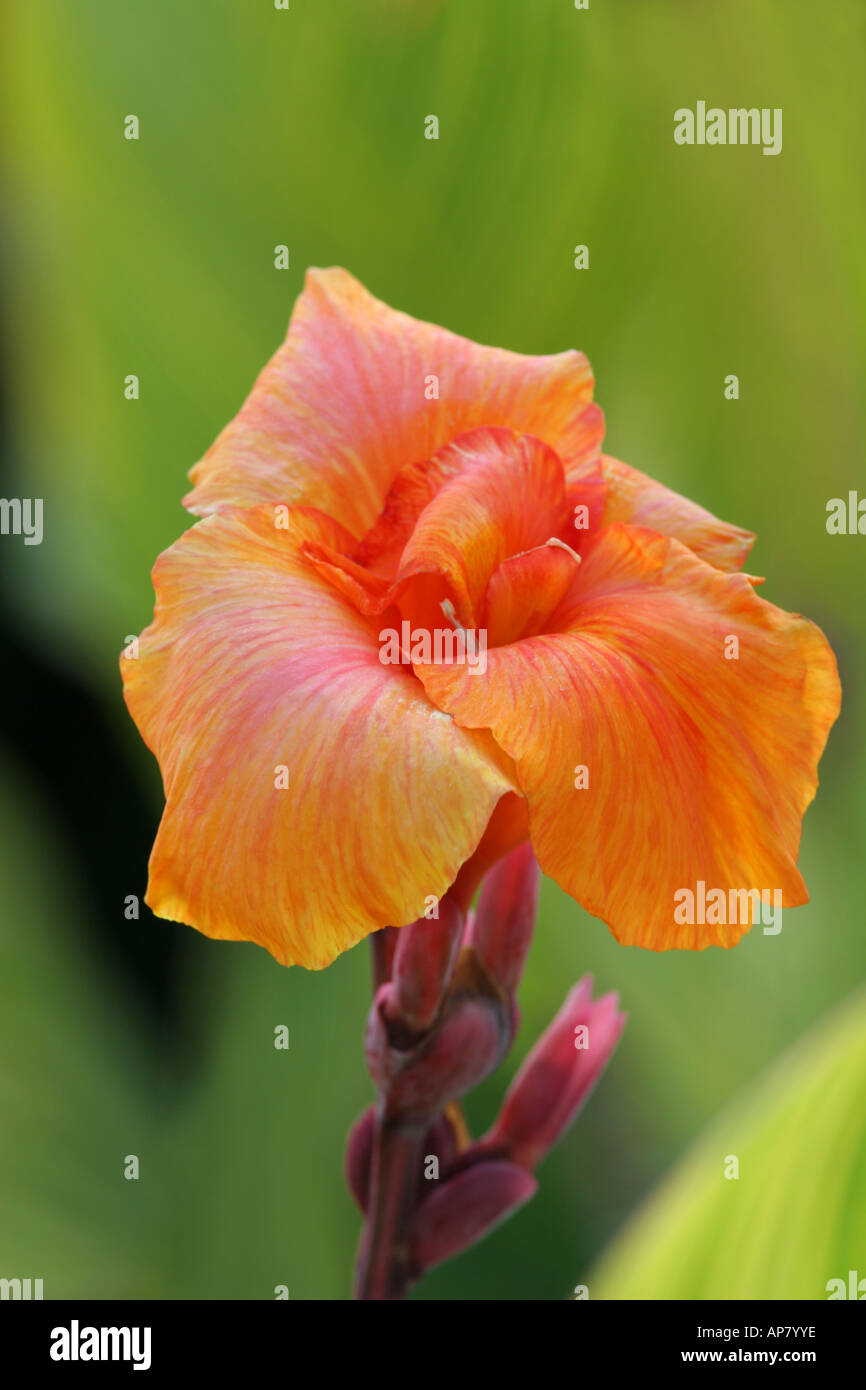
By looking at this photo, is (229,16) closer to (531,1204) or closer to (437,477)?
(437,477)

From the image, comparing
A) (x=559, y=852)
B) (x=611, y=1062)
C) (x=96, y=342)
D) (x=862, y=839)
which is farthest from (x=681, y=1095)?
(x=96, y=342)

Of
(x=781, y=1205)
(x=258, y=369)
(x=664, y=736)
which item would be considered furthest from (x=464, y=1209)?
(x=258, y=369)

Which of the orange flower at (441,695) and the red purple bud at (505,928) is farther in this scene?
the red purple bud at (505,928)
